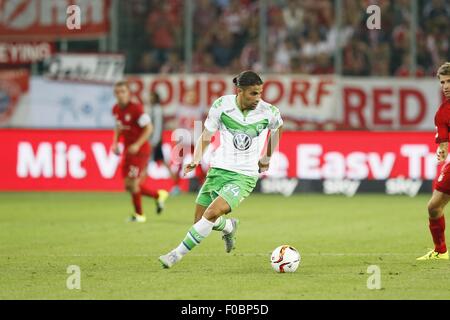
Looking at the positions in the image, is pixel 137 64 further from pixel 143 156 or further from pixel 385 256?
pixel 385 256

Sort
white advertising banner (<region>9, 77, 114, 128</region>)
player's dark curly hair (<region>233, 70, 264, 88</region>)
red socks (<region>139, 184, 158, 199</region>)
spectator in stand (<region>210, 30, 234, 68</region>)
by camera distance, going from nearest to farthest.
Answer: player's dark curly hair (<region>233, 70, 264, 88</region>) → red socks (<region>139, 184, 158, 199</region>) → white advertising banner (<region>9, 77, 114, 128</region>) → spectator in stand (<region>210, 30, 234, 68</region>)

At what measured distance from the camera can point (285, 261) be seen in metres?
11.0

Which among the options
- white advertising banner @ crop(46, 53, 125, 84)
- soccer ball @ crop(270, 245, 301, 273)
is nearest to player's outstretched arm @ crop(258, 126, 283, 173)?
soccer ball @ crop(270, 245, 301, 273)

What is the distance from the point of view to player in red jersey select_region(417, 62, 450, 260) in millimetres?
11523

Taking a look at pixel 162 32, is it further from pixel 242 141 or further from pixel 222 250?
pixel 242 141

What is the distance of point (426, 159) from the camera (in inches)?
899

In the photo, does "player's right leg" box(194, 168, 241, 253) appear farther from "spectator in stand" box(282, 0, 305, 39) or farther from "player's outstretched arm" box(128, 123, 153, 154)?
"spectator in stand" box(282, 0, 305, 39)

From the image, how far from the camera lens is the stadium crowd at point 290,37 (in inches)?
963

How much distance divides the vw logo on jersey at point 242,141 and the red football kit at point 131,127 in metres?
6.32

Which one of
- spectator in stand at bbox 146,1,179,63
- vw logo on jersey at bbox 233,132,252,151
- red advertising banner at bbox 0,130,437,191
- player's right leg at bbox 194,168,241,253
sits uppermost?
spectator in stand at bbox 146,1,179,63

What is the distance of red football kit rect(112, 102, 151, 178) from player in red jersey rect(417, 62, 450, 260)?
6.51m
